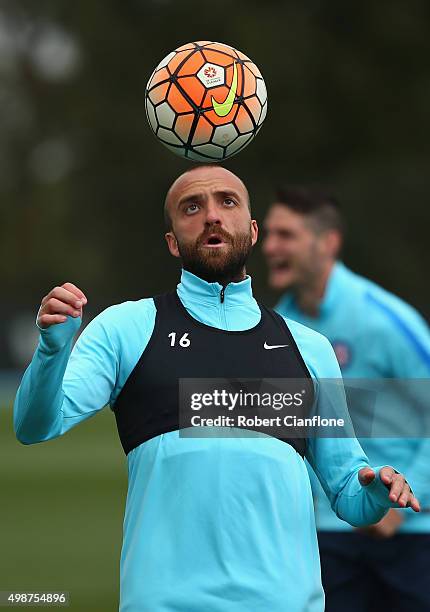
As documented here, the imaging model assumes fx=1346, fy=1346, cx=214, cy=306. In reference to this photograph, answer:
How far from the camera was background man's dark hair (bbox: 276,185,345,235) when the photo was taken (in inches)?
301

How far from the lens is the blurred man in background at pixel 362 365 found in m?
6.62

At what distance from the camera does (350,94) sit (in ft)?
120

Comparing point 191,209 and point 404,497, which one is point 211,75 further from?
point 404,497

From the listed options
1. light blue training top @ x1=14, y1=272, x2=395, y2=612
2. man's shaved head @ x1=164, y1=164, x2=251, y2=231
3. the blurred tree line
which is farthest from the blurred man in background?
the blurred tree line

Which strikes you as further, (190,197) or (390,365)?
(390,365)

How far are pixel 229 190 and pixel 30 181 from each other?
40.9 m

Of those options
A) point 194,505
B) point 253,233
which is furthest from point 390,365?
point 194,505

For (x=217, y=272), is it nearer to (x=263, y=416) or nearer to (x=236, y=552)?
(x=263, y=416)

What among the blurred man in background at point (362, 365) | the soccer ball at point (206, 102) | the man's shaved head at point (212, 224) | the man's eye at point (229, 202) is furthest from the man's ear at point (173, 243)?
the blurred man in background at point (362, 365)

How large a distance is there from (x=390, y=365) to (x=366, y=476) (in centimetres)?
265

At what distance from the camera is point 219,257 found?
4527 mm

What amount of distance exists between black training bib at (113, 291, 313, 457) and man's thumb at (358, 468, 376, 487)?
0.70ft

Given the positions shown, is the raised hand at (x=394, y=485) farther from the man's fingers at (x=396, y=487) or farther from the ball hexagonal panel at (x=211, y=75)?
the ball hexagonal panel at (x=211, y=75)

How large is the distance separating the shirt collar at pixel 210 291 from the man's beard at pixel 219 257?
0.08 ft
